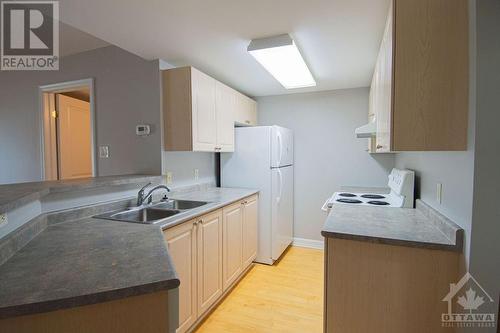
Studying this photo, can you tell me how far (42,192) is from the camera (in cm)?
143

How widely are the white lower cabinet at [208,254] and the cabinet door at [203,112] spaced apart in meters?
0.70

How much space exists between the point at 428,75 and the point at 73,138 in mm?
3756

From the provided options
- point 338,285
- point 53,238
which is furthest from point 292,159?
point 53,238

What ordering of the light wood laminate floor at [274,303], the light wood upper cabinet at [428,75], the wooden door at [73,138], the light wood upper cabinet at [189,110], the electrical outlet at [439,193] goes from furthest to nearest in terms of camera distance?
the wooden door at [73,138] < the light wood upper cabinet at [189,110] < the light wood laminate floor at [274,303] < the electrical outlet at [439,193] < the light wood upper cabinet at [428,75]

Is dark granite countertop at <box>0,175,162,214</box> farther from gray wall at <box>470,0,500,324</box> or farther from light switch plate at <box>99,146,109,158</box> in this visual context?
gray wall at <box>470,0,500,324</box>

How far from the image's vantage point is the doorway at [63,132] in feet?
9.42

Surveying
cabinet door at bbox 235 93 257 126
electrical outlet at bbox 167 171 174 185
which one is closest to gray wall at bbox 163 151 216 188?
electrical outlet at bbox 167 171 174 185

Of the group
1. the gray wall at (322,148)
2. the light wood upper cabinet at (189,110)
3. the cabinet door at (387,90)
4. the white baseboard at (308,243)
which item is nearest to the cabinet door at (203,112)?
the light wood upper cabinet at (189,110)

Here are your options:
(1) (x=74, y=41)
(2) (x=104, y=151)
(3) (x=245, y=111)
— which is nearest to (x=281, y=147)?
(3) (x=245, y=111)

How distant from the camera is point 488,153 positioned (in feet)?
3.52

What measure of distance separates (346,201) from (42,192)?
2410 millimetres

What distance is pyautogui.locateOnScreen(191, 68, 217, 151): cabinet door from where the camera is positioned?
7.87 ft

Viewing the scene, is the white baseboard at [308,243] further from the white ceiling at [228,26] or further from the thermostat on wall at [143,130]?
the thermostat on wall at [143,130]

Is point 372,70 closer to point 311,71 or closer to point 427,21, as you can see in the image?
point 311,71
